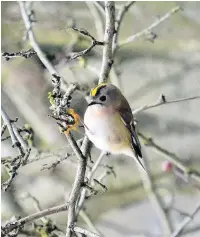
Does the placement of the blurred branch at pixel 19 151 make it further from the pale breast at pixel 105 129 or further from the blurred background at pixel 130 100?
the blurred background at pixel 130 100

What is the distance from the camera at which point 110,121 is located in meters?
0.43

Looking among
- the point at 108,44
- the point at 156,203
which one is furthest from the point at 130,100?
the point at 108,44

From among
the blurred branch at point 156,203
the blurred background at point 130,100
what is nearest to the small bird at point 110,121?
the blurred branch at point 156,203

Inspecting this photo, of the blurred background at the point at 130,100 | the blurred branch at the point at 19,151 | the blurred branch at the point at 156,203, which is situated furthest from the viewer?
the blurred background at the point at 130,100

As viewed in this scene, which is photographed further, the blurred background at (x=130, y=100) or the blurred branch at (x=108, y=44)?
the blurred background at (x=130, y=100)

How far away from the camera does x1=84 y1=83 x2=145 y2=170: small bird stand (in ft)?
1.35

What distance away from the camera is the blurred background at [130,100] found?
928mm

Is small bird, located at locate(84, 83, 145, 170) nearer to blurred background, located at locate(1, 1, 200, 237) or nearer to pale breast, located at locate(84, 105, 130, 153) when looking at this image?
pale breast, located at locate(84, 105, 130, 153)

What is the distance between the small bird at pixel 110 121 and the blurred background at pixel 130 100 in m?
0.45

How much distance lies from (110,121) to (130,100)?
0.55m

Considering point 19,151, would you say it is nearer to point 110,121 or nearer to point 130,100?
point 110,121

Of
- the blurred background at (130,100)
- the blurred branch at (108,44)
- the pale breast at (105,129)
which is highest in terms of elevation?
the blurred background at (130,100)

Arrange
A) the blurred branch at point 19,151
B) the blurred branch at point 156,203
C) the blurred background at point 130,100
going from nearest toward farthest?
1. the blurred branch at point 19,151
2. the blurred branch at point 156,203
3. the blurred background at point 130,100

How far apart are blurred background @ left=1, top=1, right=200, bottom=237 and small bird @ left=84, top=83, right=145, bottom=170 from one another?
447 mm
